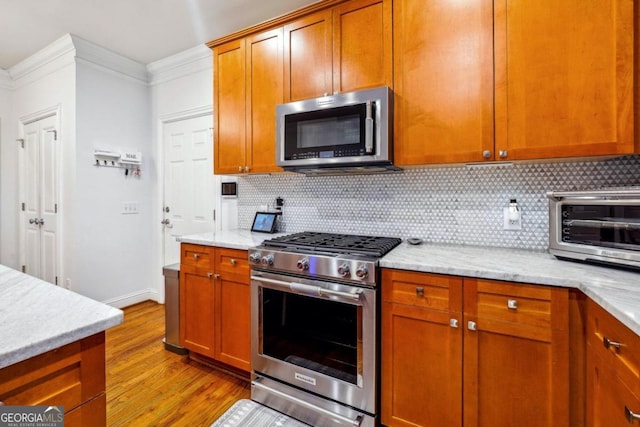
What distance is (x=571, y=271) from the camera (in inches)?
50.8

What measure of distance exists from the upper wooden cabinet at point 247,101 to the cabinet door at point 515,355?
158 centimetres

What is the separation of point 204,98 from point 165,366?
247cm

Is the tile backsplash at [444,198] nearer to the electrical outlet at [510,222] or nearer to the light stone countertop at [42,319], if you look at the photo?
the electrical outlet at [510,222]

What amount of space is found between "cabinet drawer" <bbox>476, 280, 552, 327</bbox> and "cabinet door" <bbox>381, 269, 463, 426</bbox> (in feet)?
0.33

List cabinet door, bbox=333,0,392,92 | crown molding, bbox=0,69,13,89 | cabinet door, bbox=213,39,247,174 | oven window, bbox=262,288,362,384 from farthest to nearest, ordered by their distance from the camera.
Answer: crown molding, bbox=0,69,13,89 < cabinet door, bbox=213,39,247,174 < cabinet door, bbox=333,0,392,92 < oven window, bbox=262,288,362,384

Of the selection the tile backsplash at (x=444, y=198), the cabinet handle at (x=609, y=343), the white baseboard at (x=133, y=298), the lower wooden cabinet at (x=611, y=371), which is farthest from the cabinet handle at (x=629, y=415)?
the white baseboard at (x=133, y=298)

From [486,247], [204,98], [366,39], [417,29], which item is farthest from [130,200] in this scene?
[486,247]

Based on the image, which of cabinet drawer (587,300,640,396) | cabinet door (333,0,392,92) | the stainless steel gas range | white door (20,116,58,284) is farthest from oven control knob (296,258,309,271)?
white door (20,116,58,284)

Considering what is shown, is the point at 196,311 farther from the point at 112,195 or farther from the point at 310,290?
the point at 112,195

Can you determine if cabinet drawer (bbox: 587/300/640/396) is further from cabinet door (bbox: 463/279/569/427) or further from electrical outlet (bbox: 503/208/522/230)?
electrical outlet (bbox: 503/208/522/230)

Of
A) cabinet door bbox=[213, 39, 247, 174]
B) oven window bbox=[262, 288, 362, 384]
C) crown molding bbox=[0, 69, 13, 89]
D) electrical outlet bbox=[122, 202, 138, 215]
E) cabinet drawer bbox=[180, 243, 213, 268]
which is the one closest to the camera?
oven window bbox=[262, 288, 362, 384]

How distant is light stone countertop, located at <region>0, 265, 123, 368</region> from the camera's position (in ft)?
2.13

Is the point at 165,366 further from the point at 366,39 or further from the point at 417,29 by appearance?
the point at 417,29

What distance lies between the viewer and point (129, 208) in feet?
11.2
